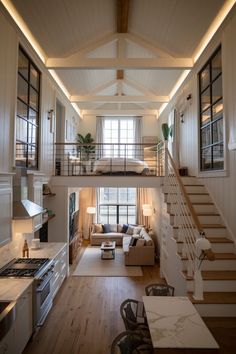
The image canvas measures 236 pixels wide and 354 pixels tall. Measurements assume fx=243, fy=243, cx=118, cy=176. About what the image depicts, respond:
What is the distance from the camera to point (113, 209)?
1171cm

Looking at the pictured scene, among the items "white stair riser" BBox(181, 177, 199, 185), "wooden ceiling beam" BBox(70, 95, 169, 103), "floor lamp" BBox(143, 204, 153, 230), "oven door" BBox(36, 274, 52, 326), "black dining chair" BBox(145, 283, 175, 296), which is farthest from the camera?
"floor lamp" BBox(143, 204, 153, 230)

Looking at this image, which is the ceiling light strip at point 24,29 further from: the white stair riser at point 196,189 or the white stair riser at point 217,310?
the white stair riser at point 217,310

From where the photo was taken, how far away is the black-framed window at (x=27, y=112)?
15.1 feet

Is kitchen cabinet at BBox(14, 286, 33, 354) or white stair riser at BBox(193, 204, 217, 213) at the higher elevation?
white stair riser at BBox(193, 204, 217, 213)

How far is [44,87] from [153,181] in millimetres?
3588

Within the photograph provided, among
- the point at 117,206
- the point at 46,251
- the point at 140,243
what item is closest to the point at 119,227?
the point at 117,206

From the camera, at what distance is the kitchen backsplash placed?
4070 mm

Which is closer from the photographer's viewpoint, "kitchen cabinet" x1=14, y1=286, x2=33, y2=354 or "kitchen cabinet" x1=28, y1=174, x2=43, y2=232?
"kitchen cabinet" x1=14, y1=286, x2=33, y2=354

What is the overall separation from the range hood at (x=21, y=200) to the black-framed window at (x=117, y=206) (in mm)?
7461

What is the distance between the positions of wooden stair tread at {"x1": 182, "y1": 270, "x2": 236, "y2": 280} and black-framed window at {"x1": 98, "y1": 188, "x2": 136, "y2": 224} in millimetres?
7845

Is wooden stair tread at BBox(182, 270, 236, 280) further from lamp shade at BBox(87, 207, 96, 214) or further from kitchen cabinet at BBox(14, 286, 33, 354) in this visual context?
lamp shade at BBox(87, 207, 96, 214)

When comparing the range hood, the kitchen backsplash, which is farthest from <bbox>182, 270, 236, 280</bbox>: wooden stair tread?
the kitchen backsplash

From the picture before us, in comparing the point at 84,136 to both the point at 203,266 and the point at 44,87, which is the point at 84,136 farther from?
the point at 203,266

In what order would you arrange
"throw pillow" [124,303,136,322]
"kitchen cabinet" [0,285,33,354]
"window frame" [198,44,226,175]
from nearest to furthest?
"kitchen cabinet" [0,285,33,354] → "throw pillow" [124,303,136,322] → "window frame" [198,44,226,175]
